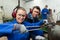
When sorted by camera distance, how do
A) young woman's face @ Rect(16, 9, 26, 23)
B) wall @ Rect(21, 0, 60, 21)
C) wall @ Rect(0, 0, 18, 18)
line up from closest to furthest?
young woman's face @ Rect(16, 9, 26, 23) → wall @ Rect(21, 0, 60, 21) → wall @ Rect(0, 0, 18, 18)

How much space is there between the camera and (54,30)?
93 cm

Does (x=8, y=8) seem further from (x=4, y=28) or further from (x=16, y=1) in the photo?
(x=4, y=28)

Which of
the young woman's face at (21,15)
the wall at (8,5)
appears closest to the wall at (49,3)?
the wall at (8,5)

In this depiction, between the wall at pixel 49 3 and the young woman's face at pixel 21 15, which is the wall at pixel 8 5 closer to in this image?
the wall at pixel 49 3

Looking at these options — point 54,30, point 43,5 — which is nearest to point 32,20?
point 54,30

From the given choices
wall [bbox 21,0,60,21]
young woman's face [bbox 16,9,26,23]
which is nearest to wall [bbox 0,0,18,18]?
wall [bbox 21,0,60,21]

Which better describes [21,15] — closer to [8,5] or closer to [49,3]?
[49,3]

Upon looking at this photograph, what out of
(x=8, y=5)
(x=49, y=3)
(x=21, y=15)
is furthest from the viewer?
(x=8, y=5)

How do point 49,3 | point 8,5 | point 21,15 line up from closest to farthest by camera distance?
1. point 21,15
2. point 49,3
3. point 8,5

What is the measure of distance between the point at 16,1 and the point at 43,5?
5.51ft

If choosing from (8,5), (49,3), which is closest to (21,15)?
(49,3)

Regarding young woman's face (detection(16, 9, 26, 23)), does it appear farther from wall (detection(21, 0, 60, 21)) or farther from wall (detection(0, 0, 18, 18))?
wall (detection(0, 0, 18, 18))

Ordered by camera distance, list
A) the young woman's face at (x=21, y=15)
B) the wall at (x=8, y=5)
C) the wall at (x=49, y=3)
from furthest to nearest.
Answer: the wall at (x=8, y=5) → the wall at (x=49, y=3) → the young woman's face at (x=21, y=15)

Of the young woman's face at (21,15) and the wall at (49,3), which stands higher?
the wall at (49,3)
